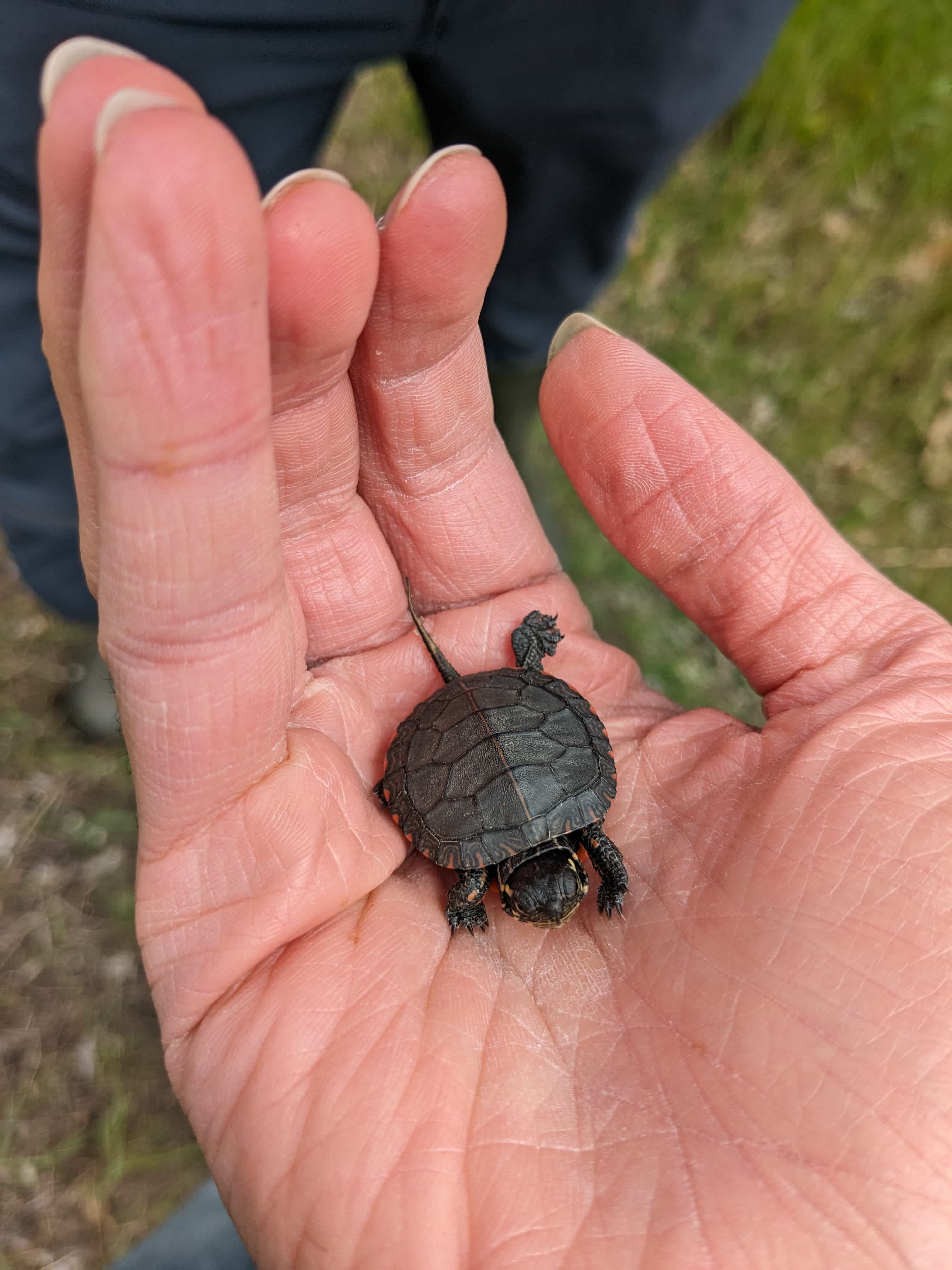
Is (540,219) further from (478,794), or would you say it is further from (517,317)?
(478,794)

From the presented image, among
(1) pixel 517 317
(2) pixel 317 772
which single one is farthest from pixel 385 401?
(1) pixel 517 317

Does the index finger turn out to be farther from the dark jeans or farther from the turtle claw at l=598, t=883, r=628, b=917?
the dark jeans

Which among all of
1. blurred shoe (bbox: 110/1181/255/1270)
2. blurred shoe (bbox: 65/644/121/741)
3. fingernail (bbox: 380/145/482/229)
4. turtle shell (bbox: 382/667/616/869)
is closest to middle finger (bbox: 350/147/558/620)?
fingernail (bbox: 380/145/482/229)

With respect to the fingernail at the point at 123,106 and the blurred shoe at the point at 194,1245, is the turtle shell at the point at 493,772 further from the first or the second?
the blurred shoe at the point at 194,1245

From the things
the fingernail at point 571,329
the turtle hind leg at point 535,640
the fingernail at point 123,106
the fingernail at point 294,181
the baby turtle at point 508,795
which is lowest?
the baby turtle at point 508,795

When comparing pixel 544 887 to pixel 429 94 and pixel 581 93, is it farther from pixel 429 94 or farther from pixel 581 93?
pixel 429 94

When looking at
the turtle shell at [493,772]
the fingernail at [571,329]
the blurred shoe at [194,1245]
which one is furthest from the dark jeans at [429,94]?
the blurred shoe at [194,1245]

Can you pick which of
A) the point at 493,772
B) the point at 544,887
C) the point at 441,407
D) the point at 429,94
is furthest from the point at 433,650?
the point at 429,94
